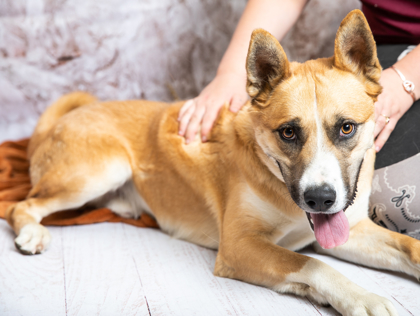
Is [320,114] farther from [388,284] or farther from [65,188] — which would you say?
[65,188]

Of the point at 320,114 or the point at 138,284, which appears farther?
the point at 138,284

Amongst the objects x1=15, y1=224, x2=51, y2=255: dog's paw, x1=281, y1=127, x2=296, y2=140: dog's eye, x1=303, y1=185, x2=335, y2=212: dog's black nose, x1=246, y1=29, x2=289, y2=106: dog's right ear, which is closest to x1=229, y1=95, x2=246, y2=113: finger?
x1=246, y1=29, x2=289, y2=106: dog's right ear

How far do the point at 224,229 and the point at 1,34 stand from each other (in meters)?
2.47

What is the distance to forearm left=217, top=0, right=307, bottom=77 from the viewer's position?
2.28m

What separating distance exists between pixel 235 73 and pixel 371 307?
1.42m

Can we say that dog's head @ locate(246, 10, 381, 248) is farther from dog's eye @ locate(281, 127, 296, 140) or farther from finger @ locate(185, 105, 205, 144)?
finger @ locate(185, 105, 205, 144)

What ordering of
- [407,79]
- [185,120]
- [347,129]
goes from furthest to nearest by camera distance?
[185,120]
[407,79]
[347,129]

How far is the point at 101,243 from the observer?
210 centimetres

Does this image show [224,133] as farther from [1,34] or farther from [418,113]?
[1,34]

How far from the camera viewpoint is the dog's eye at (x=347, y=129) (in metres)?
1.46

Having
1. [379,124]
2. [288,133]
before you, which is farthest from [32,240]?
[379,124]

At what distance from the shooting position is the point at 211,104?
2.11m

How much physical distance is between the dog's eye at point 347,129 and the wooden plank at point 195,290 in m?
0.68

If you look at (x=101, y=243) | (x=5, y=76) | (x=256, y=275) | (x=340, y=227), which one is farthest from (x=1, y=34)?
(x=340, y=227)
